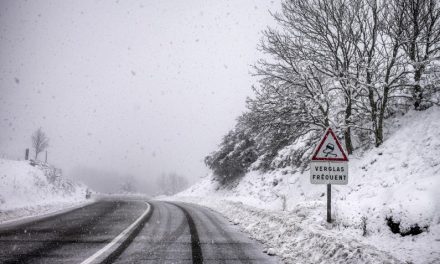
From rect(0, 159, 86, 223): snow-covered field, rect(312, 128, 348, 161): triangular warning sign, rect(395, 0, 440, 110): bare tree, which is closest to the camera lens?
rect(312, 128, 348, 161): triangular warning sign

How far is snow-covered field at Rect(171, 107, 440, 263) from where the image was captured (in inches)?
216

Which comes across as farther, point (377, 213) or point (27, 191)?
point (27, 191)

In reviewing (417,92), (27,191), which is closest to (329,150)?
(417,92)

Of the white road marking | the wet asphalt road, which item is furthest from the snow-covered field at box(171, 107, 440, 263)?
the white road marking

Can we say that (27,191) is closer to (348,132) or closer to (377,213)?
(348,132)

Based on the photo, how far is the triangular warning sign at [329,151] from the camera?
7.91 meters

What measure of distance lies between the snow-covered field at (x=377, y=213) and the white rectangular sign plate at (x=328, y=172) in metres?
1.03

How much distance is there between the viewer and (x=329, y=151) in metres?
7.99

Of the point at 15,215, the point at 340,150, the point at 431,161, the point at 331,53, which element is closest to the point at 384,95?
the point at 331,53

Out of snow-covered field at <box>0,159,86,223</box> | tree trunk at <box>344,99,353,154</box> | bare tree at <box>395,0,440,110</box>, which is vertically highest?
bare tree at <box>395,0,440,110</box>

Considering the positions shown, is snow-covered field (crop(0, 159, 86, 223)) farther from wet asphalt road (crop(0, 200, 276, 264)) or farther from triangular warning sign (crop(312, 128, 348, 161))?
triangular warning sign (crop(312, 128, 348, 161))

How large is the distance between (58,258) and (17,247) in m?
1.38

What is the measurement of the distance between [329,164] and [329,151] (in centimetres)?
33

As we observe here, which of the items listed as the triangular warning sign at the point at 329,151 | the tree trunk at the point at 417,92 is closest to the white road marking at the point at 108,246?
the triangular warning sign at the point at 329,151
